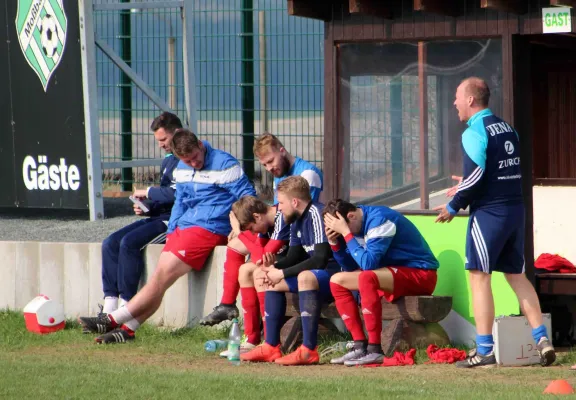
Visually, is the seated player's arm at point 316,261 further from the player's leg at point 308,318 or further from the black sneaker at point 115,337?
the black sneaker at point 115,337

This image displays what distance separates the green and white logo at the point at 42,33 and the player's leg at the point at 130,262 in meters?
3.17

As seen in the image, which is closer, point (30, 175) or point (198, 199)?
point (198, 199)

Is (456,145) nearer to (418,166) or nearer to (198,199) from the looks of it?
(418,166)

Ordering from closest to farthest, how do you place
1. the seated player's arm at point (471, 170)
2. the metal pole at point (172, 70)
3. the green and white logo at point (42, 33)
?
the seated player's arm at point (471, 170) → the green and white logo at point (42, 33) → the metal pole at point (172, 70)

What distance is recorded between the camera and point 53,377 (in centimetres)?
812

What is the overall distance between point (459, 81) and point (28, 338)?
3.98m

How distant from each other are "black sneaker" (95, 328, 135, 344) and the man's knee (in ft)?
5.73

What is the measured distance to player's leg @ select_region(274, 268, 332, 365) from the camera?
890 centimetres

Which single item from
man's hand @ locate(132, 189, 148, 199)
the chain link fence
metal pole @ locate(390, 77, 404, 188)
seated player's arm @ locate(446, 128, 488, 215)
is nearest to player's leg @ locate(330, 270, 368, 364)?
seated player's arm @ locate(446, 128, 488, 215)

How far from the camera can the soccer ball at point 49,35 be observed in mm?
13086

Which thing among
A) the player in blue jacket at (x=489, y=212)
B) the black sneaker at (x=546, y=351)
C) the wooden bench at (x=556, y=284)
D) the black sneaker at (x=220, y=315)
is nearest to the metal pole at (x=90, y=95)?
the black sneaker at (x=220, y=315)

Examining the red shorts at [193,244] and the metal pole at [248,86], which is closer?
the red shorts at [193,244]

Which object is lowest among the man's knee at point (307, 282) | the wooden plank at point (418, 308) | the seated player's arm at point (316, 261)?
the wooden plank at point (418, 308)

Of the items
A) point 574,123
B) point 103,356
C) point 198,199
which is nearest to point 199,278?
point 198,199
